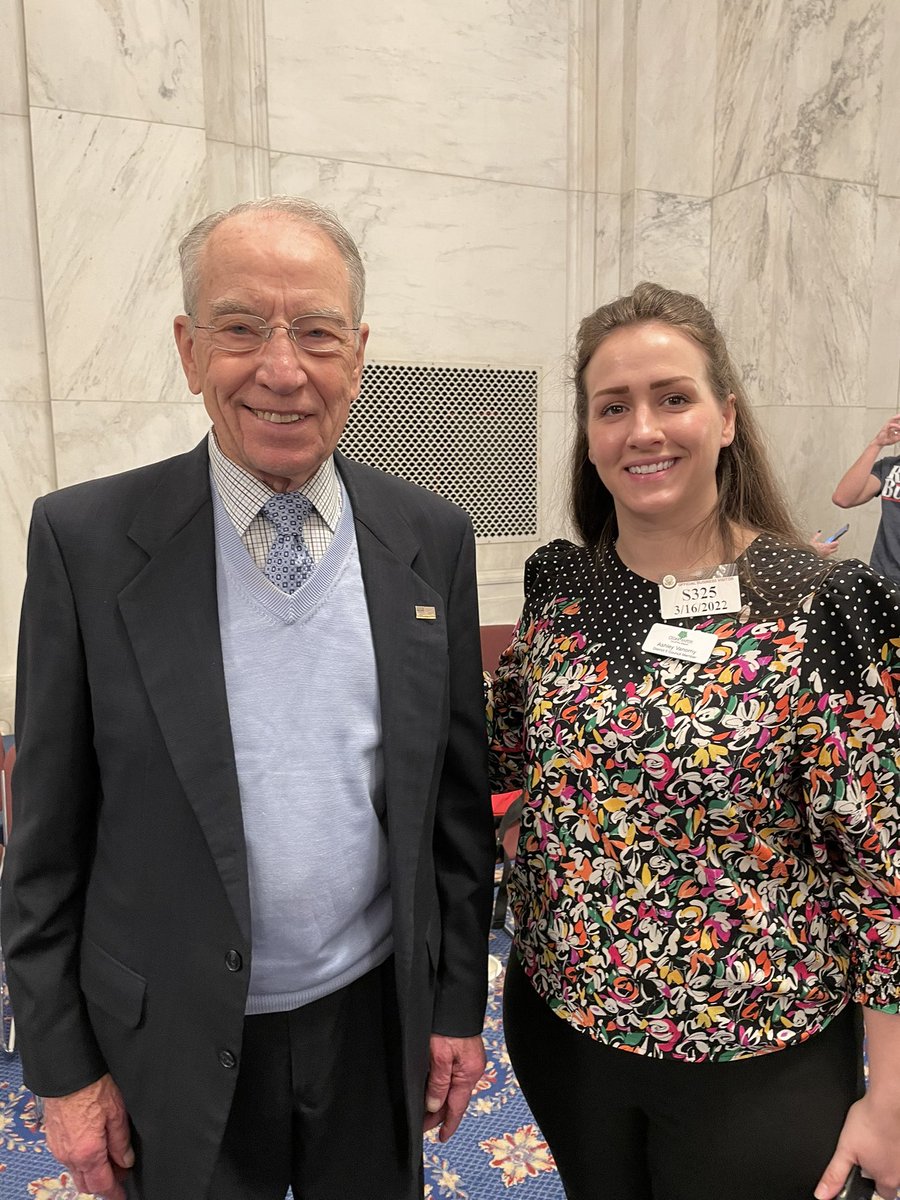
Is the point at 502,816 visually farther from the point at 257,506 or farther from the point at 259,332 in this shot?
the point at 259,332

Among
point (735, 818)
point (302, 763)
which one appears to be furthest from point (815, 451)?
point (302, 763)

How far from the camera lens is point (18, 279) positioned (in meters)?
3.72

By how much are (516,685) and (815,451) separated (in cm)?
421

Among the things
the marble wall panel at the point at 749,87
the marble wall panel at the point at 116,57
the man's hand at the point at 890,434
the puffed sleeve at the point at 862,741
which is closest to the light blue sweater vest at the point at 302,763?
the puffed sleeve at the point at 862,741

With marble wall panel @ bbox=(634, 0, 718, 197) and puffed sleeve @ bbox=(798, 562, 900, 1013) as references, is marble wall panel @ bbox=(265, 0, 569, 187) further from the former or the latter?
puffed sleeve @ bbox=(798, 562, 900, 1013)

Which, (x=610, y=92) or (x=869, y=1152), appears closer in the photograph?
(x=869, y=1152)

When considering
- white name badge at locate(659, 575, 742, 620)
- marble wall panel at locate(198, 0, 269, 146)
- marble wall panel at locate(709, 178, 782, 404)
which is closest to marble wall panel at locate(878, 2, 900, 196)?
marble wall panel at locate(709, 178, 782, 404)

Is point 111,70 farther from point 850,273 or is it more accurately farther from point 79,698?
point 850,273

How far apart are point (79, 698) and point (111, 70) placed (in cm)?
355

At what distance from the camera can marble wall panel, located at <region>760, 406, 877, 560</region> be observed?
4941mm

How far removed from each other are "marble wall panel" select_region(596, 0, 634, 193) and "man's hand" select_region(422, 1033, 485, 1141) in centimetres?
493

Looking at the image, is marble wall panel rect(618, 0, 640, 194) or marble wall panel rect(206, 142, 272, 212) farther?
marble wall panel rect(618, 0, 640, 194)

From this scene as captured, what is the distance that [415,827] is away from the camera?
48.1 inches

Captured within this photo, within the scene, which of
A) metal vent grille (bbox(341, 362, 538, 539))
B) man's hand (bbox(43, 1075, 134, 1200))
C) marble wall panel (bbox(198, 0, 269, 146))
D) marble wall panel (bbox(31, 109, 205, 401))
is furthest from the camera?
metal vent grille (bbox(341, 362, 538, 539))
